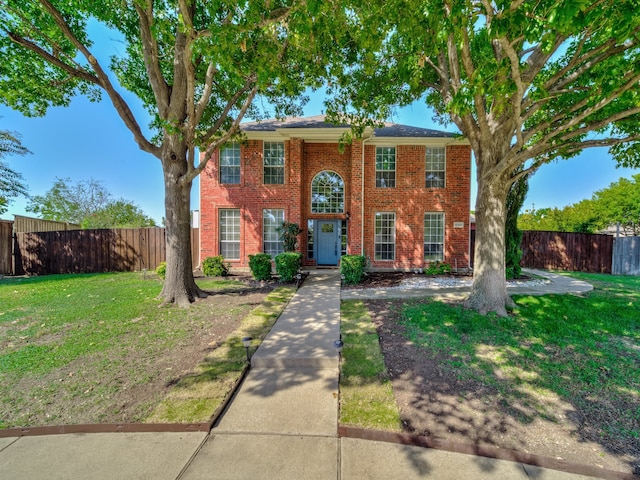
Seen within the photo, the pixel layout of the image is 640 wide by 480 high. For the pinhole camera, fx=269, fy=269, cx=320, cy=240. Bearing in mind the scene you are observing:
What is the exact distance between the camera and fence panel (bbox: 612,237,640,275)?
11.9 metres

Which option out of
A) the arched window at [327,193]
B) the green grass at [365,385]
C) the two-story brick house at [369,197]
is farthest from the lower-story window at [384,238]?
the green grass at [365,385]

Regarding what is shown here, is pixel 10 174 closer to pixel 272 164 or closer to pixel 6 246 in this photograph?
pixel 6 246

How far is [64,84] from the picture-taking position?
7.61m

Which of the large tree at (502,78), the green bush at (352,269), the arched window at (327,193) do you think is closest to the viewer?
the large tree at (502,78)

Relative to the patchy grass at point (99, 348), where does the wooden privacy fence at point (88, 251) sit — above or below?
above

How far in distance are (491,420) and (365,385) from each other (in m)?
1.24

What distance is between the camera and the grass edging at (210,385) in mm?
2611

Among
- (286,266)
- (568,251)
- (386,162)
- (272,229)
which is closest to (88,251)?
(272,229)

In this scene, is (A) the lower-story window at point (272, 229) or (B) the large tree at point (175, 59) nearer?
(B) the large tree at point (175, 59)

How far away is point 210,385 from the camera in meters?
3.13

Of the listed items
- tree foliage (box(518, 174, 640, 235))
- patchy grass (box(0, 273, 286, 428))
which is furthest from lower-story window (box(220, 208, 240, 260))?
tree foliage (box(518, 174, 640, 235))

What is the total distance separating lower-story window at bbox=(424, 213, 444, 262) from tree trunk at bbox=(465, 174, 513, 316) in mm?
5666

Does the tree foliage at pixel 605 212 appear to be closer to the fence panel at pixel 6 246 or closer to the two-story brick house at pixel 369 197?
the two-story brick house at pixel 369 197

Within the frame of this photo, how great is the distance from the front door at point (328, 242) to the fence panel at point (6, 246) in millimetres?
12462
